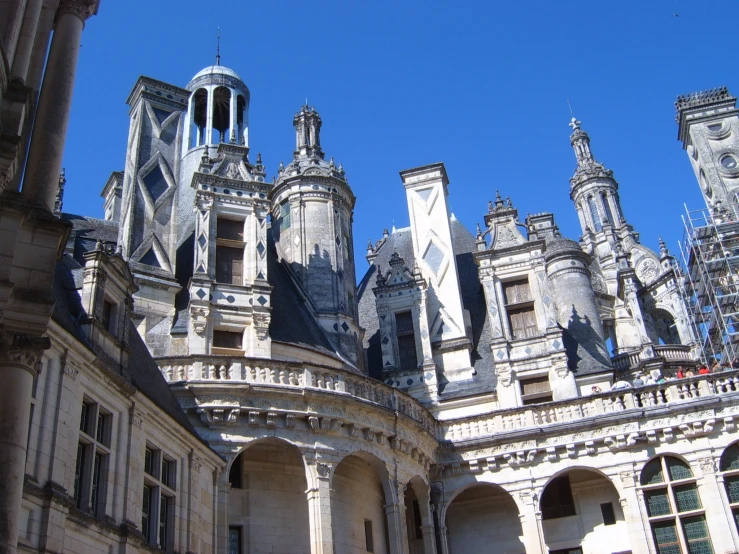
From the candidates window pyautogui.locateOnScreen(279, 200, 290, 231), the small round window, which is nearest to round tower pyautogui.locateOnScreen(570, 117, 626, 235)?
the small round window

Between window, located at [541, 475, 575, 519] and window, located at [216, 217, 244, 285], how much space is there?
10.7m

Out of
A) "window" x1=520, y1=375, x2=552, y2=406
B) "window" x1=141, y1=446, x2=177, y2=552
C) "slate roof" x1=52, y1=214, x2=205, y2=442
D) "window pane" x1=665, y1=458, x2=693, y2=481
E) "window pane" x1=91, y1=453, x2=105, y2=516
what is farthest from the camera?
"window" x1=520, y1=375, x2=552, y2=406

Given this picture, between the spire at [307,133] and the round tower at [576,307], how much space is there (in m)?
9.94

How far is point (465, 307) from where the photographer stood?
29938 millimetres

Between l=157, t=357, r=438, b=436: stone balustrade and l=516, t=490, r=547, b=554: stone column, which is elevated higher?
l=157, t=357, r=438, b=436: stone balustrade

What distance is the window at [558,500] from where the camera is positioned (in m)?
23.2

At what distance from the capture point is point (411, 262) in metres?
34.3

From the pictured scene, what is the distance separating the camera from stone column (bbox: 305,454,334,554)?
56.9 ft

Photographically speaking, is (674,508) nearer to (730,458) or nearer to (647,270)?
(730,458)

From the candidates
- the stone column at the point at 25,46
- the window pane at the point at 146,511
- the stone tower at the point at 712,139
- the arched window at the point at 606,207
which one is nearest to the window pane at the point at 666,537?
the window pane at the point at 146,511

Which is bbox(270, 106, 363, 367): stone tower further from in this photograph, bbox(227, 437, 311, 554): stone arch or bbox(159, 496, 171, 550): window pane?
bbox(159, 496, 171, 550): window pane

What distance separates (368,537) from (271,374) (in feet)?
17.8

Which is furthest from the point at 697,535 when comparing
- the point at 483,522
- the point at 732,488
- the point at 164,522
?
the point at 164,522

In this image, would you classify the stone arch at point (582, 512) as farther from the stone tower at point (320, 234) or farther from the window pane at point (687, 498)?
the stone tower at point (320, 234)
